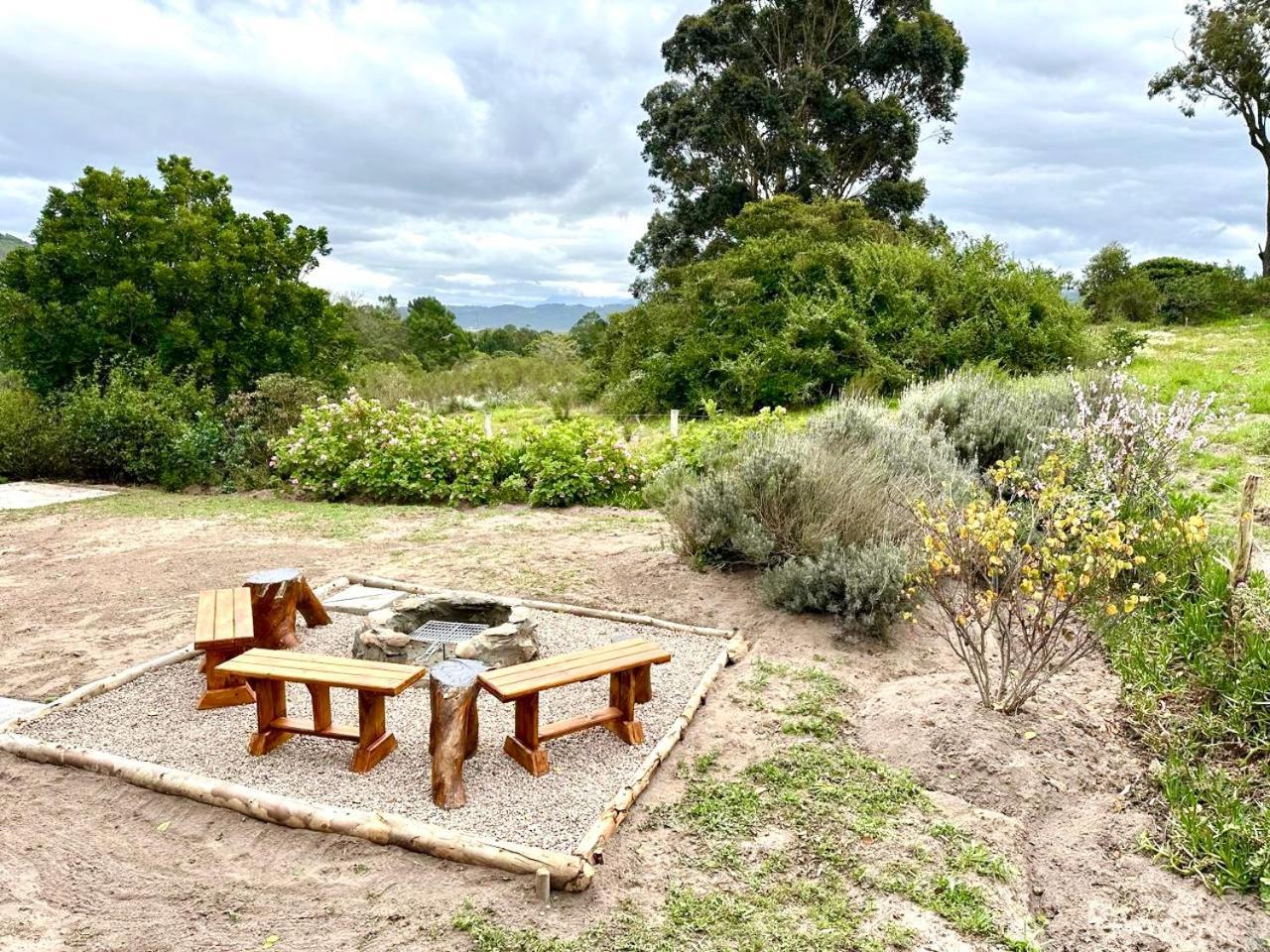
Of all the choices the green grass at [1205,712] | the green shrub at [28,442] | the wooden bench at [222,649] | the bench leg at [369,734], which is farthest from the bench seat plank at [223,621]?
the green shrub at [28,442]

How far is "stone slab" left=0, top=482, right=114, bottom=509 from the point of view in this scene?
9219mm

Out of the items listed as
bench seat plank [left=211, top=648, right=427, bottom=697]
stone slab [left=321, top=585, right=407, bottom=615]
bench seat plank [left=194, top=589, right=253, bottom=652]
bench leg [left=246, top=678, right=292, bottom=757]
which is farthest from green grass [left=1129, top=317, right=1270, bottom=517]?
bench seat plank [left=194, top=589, right=253, bottom=652]

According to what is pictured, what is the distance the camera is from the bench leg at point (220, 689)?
12.6 feet

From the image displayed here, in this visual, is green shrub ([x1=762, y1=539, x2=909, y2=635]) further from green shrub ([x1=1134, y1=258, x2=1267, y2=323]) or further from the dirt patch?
green shrub ([x1=1134, y1=258, x2=1267, y2=323])

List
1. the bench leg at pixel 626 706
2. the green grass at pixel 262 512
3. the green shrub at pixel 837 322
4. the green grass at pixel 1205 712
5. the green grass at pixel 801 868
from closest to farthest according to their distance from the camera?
the green grass at pixel 801 868, the green grass at pixel 1205 712, the bench leg at pixel 626 706, the green grass at pixel 262 512, the green shrub at pixel 837 322

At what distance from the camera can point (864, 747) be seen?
352 centimetres

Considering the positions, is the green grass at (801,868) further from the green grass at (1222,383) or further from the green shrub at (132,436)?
the green shrub at (132,436)

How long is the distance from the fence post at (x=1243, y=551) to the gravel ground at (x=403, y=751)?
2.66 meters

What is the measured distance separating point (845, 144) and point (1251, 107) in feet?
41.3

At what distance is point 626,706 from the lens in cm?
356

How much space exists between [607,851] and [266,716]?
1.59 m

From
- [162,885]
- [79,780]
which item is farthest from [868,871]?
[79,780]

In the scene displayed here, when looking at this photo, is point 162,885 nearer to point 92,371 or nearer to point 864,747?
point 864,747

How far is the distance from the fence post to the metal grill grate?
391cm
